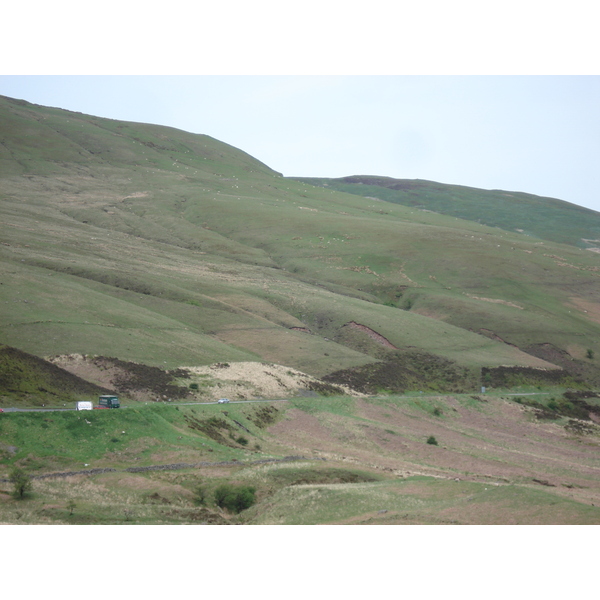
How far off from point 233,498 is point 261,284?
8434 cm

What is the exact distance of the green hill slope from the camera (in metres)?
77.7

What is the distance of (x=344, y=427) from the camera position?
5875cm

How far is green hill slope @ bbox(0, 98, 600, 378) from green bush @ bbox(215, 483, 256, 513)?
31814mm

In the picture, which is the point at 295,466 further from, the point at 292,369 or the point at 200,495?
the point at 292,369

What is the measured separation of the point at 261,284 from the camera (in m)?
119


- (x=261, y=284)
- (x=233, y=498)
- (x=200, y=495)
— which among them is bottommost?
(x=200, y=495)

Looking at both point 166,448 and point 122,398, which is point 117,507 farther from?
point 122,398

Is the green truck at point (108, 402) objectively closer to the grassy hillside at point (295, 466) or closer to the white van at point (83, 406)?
the white van at point (83, 406)

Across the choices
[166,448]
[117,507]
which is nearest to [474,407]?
[166,448]

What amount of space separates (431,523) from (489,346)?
76105 millimetres

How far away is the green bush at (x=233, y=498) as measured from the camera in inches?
1404

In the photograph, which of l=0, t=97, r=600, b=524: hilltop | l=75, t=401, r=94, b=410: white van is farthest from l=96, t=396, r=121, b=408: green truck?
l=0, t=97, r=600, b=524: hilltop

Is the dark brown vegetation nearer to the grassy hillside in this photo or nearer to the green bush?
the grassy hillside

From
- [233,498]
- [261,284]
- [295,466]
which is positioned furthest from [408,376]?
[233,498]
